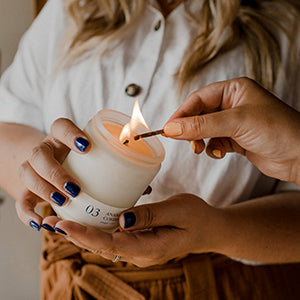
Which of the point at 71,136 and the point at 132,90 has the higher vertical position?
the point at 71,136

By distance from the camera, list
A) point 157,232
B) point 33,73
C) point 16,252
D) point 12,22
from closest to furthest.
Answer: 1. point 157,232
2. point 33,73
3. point 12,22
4. point 16,252

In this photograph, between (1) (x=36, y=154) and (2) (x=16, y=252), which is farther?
(2) (x=16, y=252)

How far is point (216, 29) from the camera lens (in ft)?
→ 2.42

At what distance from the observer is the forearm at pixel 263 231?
650mm

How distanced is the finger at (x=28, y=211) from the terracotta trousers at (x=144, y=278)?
0.78 ft

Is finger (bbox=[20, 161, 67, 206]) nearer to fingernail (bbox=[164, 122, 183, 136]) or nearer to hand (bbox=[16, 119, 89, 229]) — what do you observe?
hand (bbox=[16, 119, 89, 229])

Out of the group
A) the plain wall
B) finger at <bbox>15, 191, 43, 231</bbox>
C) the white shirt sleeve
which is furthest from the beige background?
finger at <bbox>15, 191, 43, 231</bbox>

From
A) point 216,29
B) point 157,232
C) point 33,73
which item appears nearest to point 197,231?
point 157,232

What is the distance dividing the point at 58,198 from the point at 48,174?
0.13 feet

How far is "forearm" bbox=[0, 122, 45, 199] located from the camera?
2.47 ft

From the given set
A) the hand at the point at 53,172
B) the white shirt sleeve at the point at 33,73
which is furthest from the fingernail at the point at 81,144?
the white shirt sleeve at the point at 33,73

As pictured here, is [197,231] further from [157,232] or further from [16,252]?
[16,252]

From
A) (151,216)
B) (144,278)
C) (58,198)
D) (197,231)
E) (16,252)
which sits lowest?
(16,252)

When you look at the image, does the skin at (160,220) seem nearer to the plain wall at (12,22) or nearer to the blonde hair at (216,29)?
the blonde hair at (216,29)
